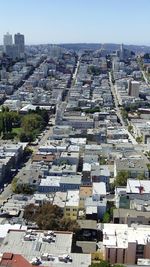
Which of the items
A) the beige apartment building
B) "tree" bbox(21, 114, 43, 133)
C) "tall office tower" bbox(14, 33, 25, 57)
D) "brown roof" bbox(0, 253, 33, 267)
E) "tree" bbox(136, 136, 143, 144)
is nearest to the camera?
"brown roof" bbox(0, 253, 33, 267)

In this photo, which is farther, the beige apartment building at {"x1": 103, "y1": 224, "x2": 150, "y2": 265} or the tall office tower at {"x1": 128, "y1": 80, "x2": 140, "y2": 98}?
the tall office tower at {"x1": 128, "y1": 80, "x2": 140, "y2": 98}

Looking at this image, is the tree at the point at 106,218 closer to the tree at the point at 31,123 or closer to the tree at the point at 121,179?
the tree at the point at 121,179

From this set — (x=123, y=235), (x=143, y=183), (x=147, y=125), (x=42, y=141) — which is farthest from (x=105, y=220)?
(x=147, y=125)

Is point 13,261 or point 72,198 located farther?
point 72,198

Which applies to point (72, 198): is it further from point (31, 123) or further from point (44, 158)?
point (31, 123)

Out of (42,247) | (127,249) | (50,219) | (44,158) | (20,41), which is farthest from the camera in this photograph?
(20,41)

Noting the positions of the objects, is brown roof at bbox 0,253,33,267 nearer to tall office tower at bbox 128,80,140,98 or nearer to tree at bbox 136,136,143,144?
tree at bbox 136,136,143,144

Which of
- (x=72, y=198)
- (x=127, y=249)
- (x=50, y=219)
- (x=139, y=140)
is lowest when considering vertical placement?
(x=139, y=140)

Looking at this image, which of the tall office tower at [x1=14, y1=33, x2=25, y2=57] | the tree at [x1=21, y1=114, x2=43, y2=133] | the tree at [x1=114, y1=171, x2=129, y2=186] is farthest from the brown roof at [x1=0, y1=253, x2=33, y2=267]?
the tall office tower at [x1=14, y1=33, x2=25, y2=57]

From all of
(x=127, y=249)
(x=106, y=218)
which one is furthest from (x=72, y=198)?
(x=127, y=249)

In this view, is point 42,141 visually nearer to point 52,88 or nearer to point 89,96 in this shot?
point 89,96

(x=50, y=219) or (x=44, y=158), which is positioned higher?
(x=50, y=219)
